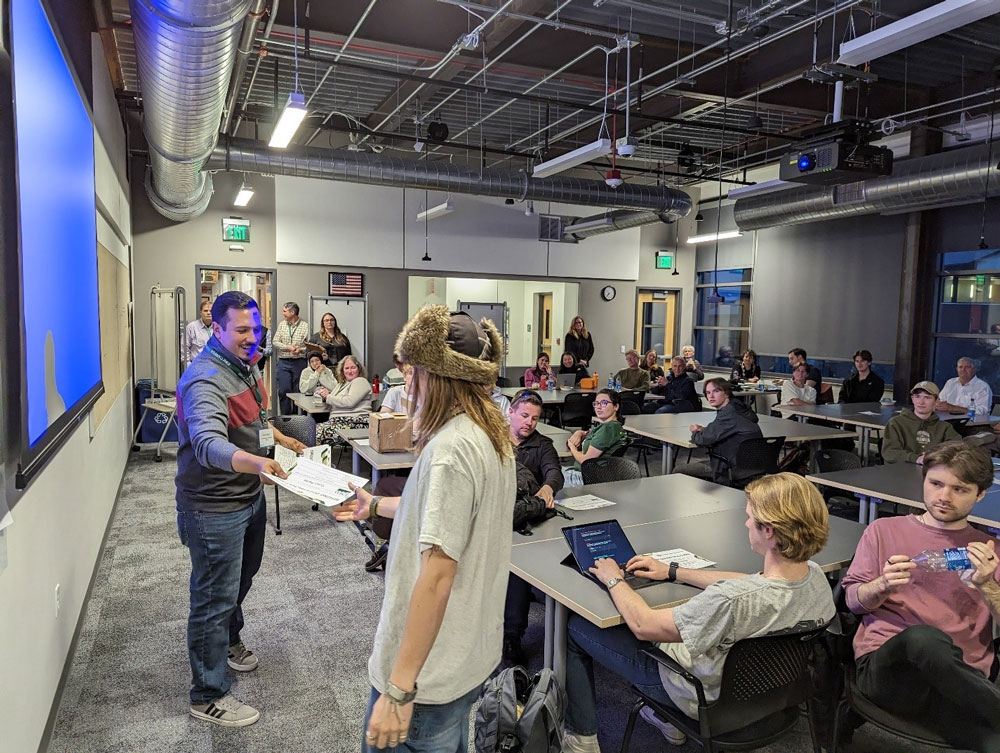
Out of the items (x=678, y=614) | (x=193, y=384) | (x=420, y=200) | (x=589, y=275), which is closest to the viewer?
(x=678, y=614)

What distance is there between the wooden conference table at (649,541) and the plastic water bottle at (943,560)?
1.31 feet

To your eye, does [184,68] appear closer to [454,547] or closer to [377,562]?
[377,562]

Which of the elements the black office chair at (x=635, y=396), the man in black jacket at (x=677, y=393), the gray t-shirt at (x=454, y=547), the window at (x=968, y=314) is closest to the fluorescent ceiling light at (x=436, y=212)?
the black office chair at (x=635, y=396)

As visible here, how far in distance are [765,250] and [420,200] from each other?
600cm

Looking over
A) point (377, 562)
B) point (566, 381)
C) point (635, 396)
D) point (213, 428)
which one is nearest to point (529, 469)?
point (377, 562)

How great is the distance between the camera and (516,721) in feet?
6.66

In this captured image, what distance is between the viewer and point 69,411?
293 centimetres

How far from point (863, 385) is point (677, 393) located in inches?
90.8

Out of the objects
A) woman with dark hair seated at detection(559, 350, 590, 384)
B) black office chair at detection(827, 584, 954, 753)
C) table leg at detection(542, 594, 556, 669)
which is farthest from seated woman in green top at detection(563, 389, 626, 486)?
woman with dark hair seated at detection(559, 350, 590, 384)

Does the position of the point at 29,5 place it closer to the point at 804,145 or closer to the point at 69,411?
the point at 69,411

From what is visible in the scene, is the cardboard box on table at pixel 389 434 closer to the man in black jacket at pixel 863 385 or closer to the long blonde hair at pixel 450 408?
the long blonde hair at pixel 450 408

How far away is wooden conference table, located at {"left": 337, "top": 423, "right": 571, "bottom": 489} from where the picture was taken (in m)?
4.38

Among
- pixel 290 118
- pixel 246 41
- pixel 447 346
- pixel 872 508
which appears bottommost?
pixel 872 508

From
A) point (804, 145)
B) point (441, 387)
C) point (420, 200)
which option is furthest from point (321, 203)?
point (441, 387)
